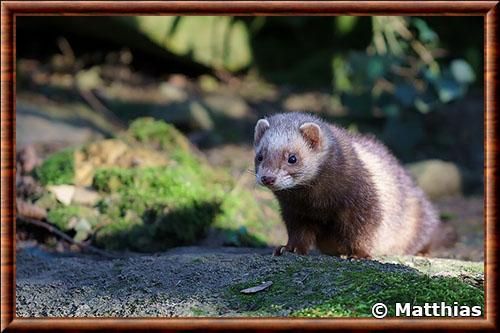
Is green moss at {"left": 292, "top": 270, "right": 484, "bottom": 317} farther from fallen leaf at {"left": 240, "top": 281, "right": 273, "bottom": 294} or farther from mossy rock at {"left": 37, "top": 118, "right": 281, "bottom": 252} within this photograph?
mossy rock at {"left": 37, "top": 118, "right": 281, "bottom": 252}

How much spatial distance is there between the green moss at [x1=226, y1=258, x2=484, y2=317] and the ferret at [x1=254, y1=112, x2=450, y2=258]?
2.80 ft

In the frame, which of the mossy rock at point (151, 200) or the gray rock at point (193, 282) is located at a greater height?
the mossy rock at point (151, 200)

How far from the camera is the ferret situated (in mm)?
5059

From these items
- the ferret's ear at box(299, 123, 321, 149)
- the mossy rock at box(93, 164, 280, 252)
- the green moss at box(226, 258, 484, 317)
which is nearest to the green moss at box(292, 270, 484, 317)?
the green moss at box(226, 258, 484, 317)

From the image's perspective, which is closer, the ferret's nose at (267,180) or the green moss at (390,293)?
the green moss at (390,293)

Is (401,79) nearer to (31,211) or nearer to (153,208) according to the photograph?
(153,208)

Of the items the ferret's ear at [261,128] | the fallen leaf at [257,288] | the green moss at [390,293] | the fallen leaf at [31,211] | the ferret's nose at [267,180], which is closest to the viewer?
the green moss at [390,293]

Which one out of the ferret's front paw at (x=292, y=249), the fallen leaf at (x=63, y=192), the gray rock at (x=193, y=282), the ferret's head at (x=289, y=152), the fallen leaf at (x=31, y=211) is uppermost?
the ferret's head at (x=289, y=152)

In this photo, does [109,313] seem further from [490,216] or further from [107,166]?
[107,166]

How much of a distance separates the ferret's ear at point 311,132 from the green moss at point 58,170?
2.75 metres

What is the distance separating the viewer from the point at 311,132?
512cm

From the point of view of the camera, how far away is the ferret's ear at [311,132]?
5.11 meters

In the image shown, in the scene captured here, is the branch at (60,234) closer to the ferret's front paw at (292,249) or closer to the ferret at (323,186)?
the ferret's front paw at (292,249)

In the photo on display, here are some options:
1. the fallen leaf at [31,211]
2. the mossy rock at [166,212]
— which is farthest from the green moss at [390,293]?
the fallen leaf at [31,211]
